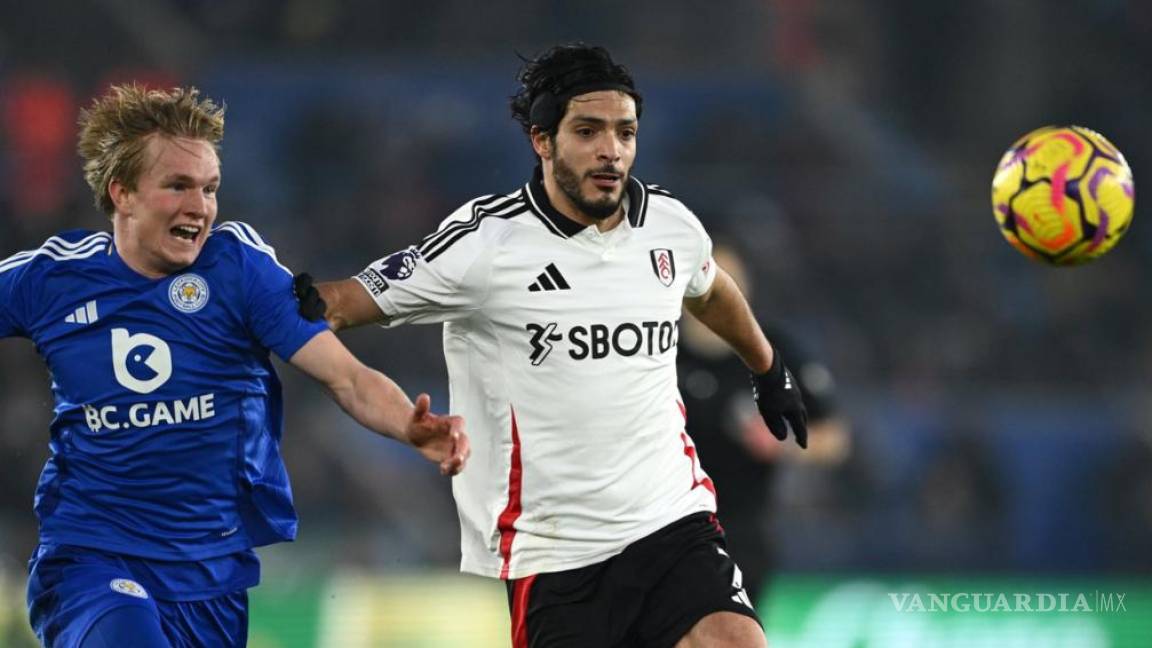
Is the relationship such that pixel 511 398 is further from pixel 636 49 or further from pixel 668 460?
pixel 636 49

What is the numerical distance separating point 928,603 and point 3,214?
748 centimetres

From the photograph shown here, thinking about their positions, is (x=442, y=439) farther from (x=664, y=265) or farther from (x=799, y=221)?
(x=799, y=221)

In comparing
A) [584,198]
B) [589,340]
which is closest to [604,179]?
[584,198]

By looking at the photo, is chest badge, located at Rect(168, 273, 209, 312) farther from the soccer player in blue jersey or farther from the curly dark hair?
the curly dark hair

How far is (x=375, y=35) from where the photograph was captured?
50.8 ft

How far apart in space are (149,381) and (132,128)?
0.68 metres

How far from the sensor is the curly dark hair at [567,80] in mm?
5004

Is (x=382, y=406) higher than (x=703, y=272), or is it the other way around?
(x=703, y=272)

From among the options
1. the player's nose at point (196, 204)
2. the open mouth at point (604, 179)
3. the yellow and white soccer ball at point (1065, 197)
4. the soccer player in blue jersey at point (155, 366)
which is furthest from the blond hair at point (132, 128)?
the yellow and white soccer ball at point (1065, 197)

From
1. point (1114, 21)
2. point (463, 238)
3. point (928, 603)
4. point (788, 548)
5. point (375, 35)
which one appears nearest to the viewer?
point (463, 238)

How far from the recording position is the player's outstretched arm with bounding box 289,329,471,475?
4.02 meters

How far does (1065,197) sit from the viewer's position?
5.94 m

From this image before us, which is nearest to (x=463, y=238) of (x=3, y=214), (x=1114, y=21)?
(x=3, y=214)

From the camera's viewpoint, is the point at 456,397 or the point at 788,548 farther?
the point at 788,548
